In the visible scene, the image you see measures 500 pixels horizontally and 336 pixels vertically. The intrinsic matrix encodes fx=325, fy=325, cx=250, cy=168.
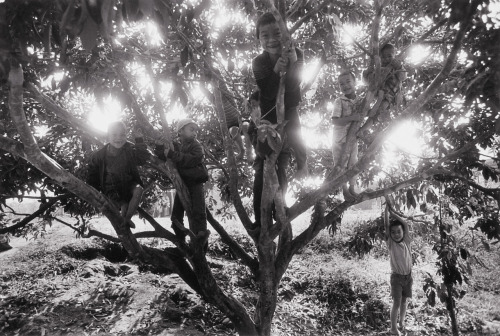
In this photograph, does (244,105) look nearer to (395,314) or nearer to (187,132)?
(187,132)

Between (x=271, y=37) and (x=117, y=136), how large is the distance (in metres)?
1.86

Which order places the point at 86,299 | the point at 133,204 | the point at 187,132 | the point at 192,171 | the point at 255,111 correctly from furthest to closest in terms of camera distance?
the point at 86,299
the point at 187,132
the point at 192,171
the point at 133,204
the point at 255,111

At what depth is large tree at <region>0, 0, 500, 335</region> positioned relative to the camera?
7.22 ft

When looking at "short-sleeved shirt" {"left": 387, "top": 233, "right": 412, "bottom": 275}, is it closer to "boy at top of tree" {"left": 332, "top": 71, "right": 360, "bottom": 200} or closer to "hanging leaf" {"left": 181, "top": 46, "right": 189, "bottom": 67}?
"boy at top of tree" {"left": 332, "top": 71, "right": 360, "bottom": 200}

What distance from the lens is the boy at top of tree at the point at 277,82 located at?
2.66m

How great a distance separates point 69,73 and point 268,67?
203 centimetres

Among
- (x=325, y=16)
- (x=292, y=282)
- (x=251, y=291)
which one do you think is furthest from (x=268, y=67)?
(x=292, y=282)

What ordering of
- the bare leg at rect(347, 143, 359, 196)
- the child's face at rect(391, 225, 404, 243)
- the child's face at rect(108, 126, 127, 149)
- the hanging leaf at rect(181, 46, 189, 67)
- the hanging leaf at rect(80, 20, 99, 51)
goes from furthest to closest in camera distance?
the child's face at rect(391, 225, 404, 243) → the bare leg at rect(347, 143, 359, 196) → the child's face at rect(108, 126, 127, 149) → the hanging leaf at rect(181, 46, 189, 67) → the hanging leaf at rect(80, 20, 99, 51)

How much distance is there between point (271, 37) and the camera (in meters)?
2.94

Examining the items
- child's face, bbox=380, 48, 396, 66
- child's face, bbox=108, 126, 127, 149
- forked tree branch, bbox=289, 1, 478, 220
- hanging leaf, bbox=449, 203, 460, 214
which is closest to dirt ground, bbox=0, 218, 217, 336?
child's face, bbox=108, 126, 127, 149

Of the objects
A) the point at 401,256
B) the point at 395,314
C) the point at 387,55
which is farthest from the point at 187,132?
the point at 395,314

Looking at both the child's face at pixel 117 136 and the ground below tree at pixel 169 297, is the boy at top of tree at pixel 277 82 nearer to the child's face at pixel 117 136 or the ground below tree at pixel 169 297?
the child's face at pixel 117 136

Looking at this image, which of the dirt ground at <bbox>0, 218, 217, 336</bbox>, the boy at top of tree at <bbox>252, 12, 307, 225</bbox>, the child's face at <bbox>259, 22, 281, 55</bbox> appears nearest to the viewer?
the boy at top of tree at <bbox>252, 12, 307, 225</bbox>

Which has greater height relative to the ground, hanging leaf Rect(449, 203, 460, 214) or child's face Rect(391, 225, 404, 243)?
hanging leaf Rect(449, 203, 460, 214)
